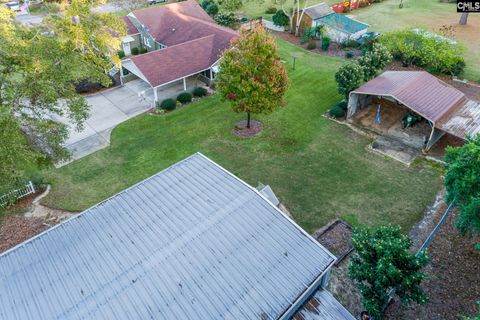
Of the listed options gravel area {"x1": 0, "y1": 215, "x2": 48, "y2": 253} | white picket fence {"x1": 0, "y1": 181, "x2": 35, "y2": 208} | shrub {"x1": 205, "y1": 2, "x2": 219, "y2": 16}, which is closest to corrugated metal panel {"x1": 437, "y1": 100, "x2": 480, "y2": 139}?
gravel area {"x1": 0, "y1": 215, "x2": 48, "y2": 253}

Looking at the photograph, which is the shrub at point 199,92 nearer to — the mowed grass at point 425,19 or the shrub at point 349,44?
the shrub at point 349,44

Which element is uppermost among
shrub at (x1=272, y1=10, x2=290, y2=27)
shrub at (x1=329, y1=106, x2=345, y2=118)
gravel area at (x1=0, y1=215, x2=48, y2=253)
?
shrub at (x1=272, y1=10, x2=290, y2=27)

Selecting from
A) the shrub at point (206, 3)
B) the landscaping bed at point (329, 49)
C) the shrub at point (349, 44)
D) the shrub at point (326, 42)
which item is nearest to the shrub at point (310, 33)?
the landscaping bed at point (329, 49)

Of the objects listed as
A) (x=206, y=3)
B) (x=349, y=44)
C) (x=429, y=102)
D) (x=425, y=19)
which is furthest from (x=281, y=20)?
(x=429, y=102)

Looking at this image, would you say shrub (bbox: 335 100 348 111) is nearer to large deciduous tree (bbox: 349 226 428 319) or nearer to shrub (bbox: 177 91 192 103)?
shrub (bbox: 177 91 192 103)

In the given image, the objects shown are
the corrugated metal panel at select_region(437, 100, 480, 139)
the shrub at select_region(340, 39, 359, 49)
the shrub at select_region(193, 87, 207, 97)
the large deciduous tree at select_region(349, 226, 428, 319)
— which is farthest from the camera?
the shrub at select_region(340, 39, 359, 49)

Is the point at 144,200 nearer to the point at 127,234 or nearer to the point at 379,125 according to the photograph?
the point at 127,234

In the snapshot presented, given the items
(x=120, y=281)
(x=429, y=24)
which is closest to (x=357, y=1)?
(x=429, y=24)
